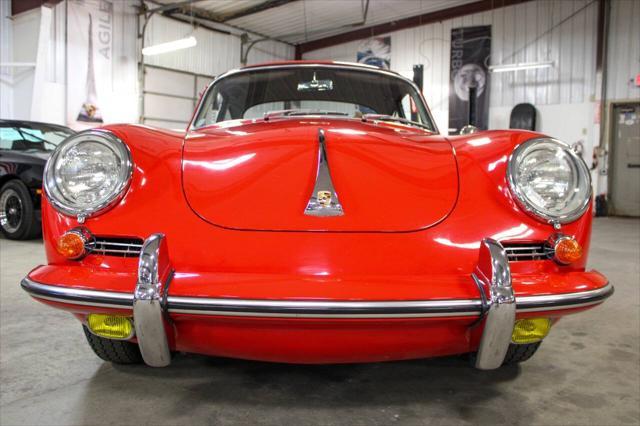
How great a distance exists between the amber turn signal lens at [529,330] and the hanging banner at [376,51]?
12.6 metres

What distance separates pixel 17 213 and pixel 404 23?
10689 mm

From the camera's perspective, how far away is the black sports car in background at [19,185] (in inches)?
195

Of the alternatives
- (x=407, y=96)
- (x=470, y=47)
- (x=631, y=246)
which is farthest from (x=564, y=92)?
(x=407, y=96)

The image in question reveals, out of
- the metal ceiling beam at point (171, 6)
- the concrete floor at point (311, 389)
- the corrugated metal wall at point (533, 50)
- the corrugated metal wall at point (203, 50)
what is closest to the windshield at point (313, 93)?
the concrete floor at point (311, 389)

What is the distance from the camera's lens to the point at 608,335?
2408 mm

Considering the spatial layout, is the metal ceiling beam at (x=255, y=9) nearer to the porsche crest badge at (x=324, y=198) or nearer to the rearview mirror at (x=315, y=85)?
the rearview mirror at (x=315, y=85)

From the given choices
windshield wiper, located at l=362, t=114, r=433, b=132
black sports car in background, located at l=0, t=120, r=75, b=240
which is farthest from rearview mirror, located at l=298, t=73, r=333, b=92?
black sports car in background, located at l=0, t=120, r=75, b=240

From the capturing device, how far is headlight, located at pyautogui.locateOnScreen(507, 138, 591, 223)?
144 centimetres

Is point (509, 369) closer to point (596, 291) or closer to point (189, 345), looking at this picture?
point (596, 291)

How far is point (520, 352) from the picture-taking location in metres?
1.82

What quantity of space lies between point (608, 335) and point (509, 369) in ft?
2.72

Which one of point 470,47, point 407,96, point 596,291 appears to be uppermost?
point 470,47

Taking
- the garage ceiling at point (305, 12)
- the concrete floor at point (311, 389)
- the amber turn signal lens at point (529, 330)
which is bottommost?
the concrete floor at point (311, 389)

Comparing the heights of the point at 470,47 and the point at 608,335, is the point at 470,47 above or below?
above
